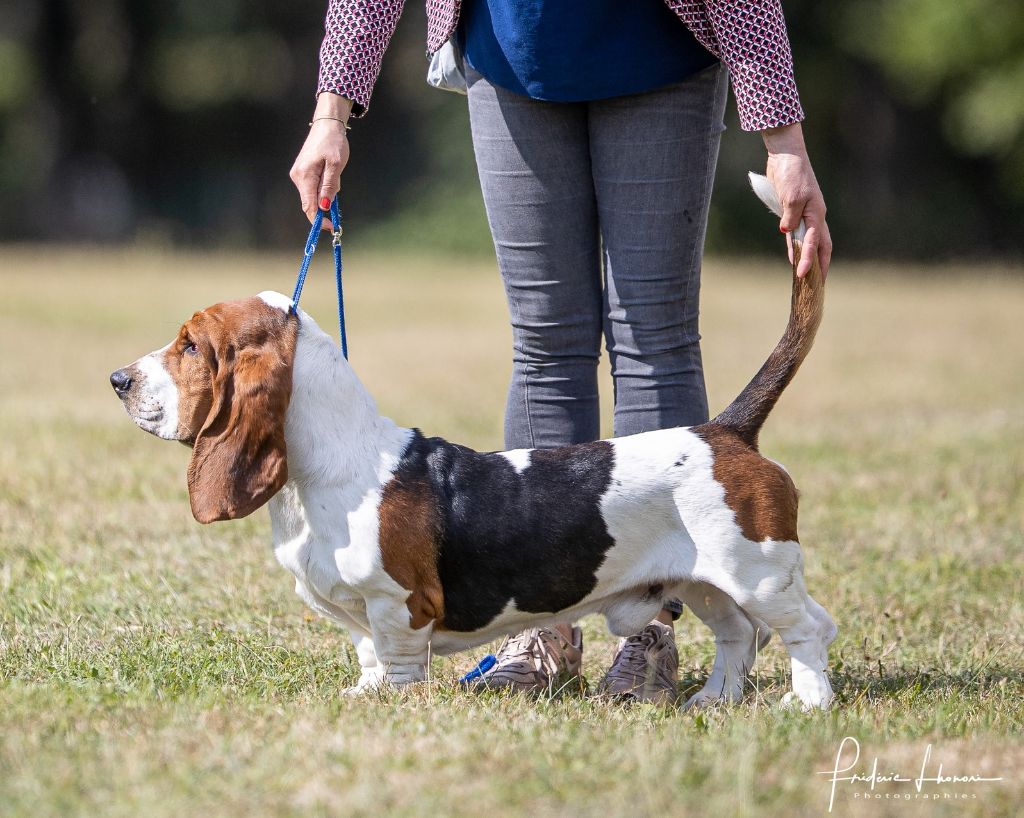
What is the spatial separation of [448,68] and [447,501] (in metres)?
1.43

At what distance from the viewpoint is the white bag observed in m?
3.98

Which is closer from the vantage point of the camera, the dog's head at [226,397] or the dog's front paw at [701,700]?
the dog's head at [226,397]

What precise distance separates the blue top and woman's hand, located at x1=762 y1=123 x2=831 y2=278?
0.36 metres

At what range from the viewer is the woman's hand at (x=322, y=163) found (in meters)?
3.55

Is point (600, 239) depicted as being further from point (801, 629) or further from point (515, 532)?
point (801, 629)

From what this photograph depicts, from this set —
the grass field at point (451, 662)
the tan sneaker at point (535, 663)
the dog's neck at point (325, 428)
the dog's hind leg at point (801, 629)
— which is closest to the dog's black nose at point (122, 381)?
the dog's neck at point (325, 428)

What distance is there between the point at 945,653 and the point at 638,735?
166 cm

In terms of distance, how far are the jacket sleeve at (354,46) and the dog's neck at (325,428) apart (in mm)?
707

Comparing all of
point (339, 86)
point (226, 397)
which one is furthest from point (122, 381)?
point (339, 86)

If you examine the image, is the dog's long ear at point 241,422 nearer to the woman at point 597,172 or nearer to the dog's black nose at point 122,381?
the dog's black nose at point 122,381

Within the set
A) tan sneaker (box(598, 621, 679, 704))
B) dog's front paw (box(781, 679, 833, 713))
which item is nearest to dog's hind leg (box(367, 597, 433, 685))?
tan sneaker (box(598, 621, 679, 704))

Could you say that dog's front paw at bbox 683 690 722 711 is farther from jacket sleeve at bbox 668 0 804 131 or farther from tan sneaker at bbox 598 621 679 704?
jacket sleeve at bbox 668 0 804 131

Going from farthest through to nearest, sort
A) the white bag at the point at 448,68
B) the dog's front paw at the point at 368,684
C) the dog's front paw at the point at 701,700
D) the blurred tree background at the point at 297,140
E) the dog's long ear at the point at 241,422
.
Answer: the blurred tree background at the point at 297,140 < the white bag at the point at 448,68 < the dog's front paw at the point at 701,700 < the dog's front paw at the point at 368,684 < the dog's long ear at the point at 241,422

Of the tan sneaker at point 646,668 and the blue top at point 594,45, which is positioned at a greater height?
the blue top at point 594,45
